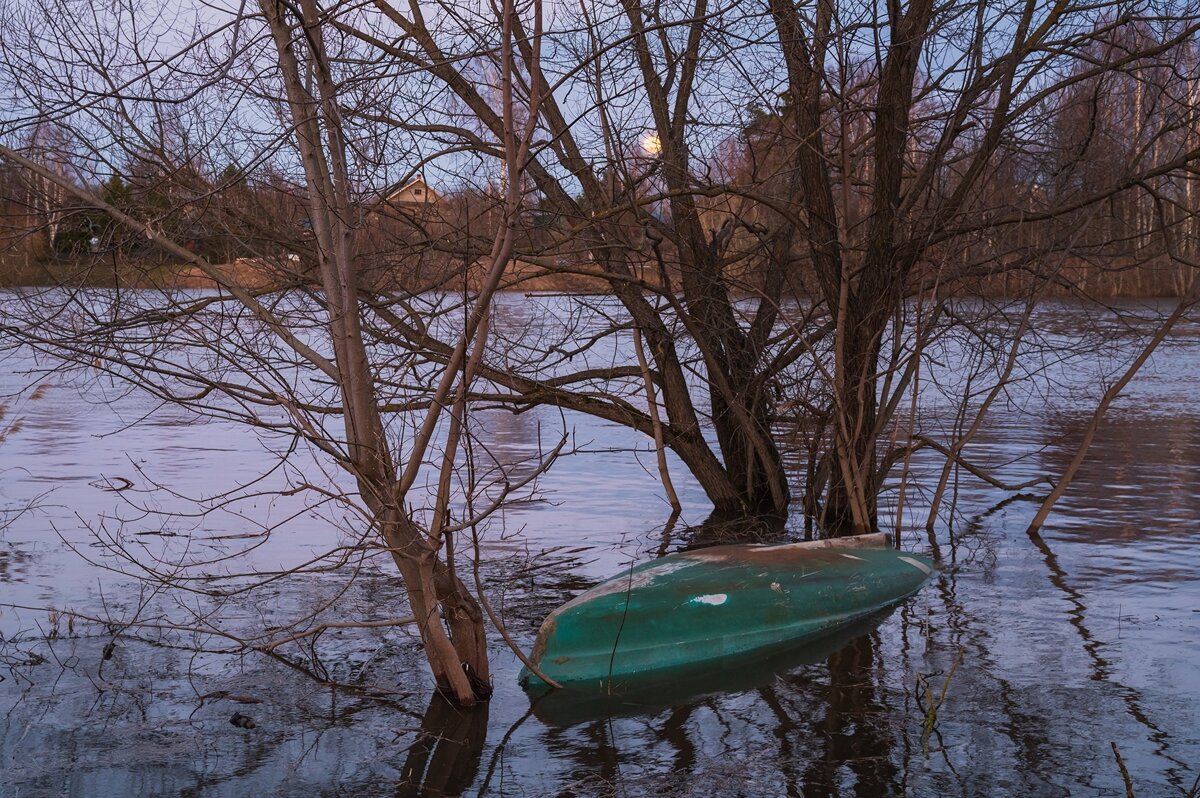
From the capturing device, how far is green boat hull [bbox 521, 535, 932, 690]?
5840mm

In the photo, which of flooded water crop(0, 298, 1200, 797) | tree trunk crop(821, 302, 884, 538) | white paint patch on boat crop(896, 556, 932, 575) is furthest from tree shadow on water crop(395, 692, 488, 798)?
tree trunk crop(821, 302, 884, 538)

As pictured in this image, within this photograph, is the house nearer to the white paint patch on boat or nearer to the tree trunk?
the tree trunk

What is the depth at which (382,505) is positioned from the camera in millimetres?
4699

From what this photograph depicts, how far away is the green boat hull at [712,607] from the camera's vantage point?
5840mm

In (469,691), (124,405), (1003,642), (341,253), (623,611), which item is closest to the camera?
(341,253)

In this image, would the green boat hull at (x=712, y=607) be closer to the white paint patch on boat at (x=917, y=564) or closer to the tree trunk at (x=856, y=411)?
the white paint patch on boat at (x=917, y=564)

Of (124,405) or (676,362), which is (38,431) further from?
(676,362)

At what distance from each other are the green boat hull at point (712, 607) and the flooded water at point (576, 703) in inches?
8.2

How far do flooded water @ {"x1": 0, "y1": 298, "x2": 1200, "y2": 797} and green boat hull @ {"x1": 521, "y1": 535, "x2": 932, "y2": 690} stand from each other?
0.21 metres

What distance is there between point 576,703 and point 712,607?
41.4 inches

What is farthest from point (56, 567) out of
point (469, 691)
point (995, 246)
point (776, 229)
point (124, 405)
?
point (124, 405)

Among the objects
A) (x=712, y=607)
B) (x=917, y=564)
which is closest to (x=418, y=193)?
(x=712, y=607)

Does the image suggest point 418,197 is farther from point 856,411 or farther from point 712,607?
point 856,411

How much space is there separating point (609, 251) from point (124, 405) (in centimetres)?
1064
